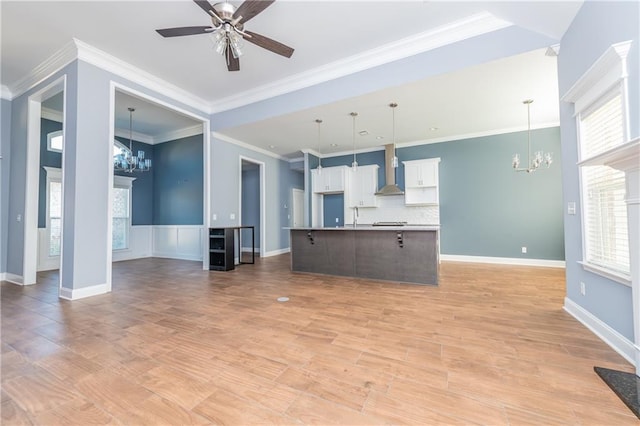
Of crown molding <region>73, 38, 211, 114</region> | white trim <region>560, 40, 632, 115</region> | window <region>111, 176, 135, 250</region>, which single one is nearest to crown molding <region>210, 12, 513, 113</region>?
crown molding <region>73, 38, 211, 114</region>

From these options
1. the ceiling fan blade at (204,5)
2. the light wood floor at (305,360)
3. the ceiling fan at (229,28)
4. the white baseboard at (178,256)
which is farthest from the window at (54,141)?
the ceiling fan blade at (204,5)

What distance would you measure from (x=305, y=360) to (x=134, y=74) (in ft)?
16.1

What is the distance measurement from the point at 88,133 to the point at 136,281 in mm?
2406

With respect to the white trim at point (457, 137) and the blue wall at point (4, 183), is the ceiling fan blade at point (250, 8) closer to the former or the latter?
the white trim at point (457, 137)

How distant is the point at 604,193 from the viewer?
2.21 meters

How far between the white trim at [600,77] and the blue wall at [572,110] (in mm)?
46

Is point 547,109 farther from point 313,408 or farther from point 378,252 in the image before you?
point 313,408

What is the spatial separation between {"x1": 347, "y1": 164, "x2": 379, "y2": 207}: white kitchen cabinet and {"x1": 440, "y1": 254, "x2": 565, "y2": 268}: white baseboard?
2274 millimetres

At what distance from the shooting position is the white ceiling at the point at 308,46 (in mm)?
2859

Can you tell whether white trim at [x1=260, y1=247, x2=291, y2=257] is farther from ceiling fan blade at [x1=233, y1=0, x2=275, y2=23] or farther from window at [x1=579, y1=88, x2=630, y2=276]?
window at [x1=579, y1=88, x2=630, y2=276]

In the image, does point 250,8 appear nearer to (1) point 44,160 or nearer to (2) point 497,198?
(2) point 497,198

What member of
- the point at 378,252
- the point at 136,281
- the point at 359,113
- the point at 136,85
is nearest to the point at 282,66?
the point at 359,113

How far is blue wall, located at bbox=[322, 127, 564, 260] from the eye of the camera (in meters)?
5.41

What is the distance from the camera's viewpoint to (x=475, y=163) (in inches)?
237
